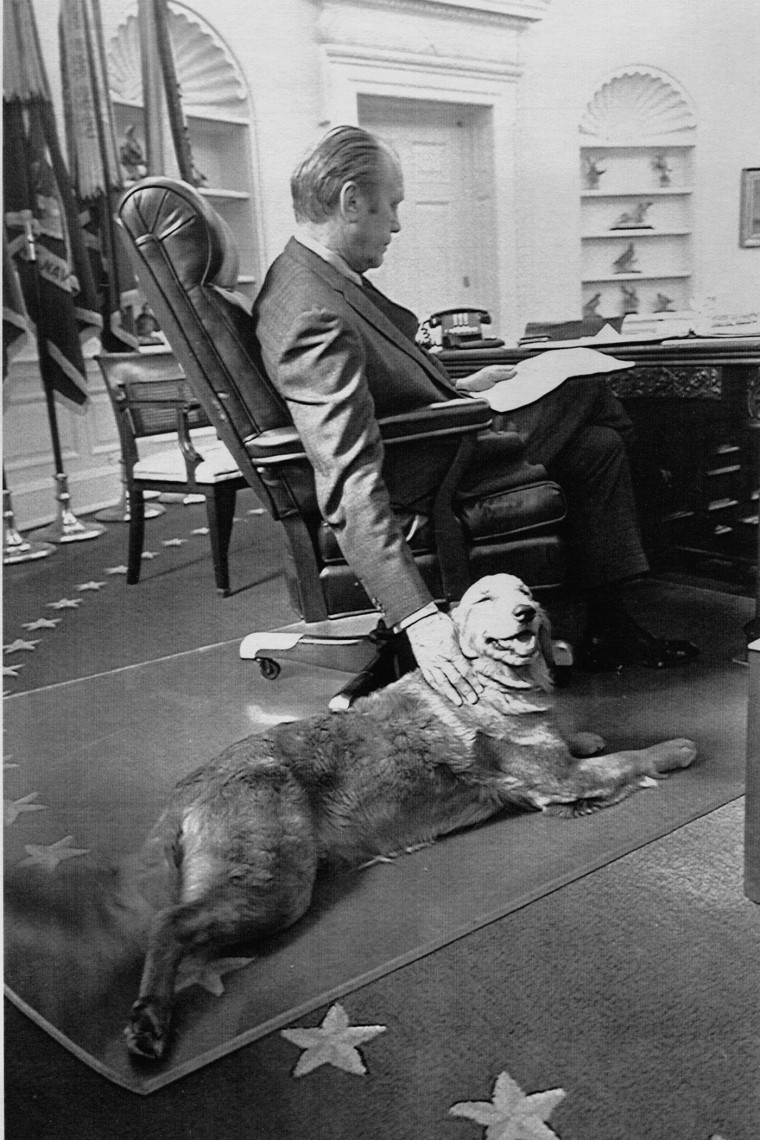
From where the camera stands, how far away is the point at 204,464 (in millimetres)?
1957

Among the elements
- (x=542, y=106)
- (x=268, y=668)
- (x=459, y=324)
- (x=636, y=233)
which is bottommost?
(x=268, y=668)

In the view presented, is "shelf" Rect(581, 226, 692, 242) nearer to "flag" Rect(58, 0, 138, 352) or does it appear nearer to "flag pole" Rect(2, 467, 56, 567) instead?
"flag" Rect(58, 0, 138, 352)

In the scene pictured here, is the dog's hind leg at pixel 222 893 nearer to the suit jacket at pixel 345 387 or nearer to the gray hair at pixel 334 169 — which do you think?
the suit jacket at pixel 345 387

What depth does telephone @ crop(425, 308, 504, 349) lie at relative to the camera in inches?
72.1

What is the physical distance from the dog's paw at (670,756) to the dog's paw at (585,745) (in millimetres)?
103

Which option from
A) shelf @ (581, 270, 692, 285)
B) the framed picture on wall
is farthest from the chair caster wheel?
the framed picture on wall

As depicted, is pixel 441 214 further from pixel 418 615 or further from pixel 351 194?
pixel 418 615

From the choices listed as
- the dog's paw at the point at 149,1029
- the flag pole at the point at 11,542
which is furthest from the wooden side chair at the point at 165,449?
the dog's paw at the point at 149,1029

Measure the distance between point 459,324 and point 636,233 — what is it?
33 cm

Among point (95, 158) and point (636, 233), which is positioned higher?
point (95, 158)

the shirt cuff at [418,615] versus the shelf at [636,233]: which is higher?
the shelf at [636,233]

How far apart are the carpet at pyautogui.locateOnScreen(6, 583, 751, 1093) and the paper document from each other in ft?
1.91

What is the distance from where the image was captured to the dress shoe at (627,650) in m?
2.29

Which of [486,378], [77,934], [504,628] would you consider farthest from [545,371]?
[77,934]
